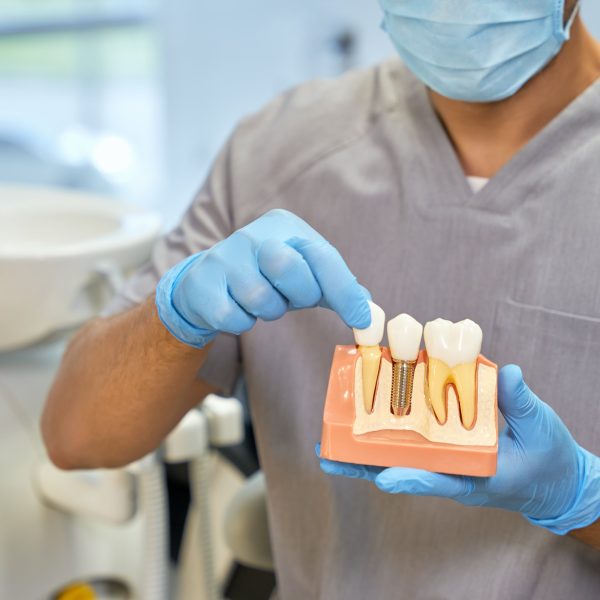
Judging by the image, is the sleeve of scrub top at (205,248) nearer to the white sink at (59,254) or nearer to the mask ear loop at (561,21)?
the white sink at (59,254)

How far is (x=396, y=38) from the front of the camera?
1.01 metres

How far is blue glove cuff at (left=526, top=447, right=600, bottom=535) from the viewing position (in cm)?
85

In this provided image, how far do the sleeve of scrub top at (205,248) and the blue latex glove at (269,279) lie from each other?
0.28 m

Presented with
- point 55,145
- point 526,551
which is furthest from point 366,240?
point 55,145

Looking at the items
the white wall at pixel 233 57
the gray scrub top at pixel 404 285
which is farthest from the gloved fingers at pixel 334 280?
the white wall at pixel 233 57

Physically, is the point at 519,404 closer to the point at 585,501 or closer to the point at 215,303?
the point at 585,501

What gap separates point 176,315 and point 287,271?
145 millimetres

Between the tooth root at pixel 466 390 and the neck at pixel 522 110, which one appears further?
the neck at pixel 522 110

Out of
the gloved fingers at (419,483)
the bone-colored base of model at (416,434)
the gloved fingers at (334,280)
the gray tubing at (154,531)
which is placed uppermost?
the gloved fingers at (334,280)

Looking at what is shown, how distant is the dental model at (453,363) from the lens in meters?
0.80

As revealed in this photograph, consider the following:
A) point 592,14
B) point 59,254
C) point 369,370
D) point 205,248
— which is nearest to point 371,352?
point 369,370

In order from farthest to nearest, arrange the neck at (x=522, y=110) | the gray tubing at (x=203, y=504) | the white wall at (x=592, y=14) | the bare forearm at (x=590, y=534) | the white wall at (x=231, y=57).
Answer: the white wall at (x=231, y=57)
the white wall at (x=592, y=14)
the gray tubing at (x=203, y=504)
the neck at (x=522, y=110)
the bare forearm at (x=590, y=534)

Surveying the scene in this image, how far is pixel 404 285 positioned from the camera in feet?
3.37

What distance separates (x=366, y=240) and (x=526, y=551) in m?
0.40
